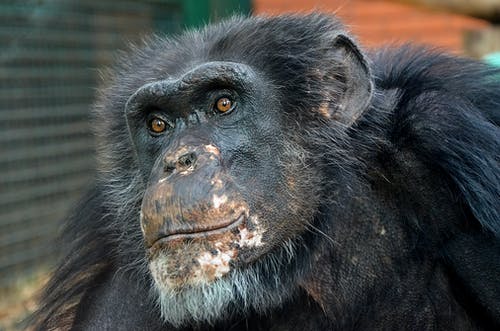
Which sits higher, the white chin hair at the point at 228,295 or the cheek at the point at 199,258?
the cheek at the point at 199,258

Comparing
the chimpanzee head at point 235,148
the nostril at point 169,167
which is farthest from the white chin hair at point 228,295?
the nostril at point 169,167

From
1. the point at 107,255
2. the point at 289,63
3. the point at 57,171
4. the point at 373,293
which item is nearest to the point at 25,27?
the point at 57,171

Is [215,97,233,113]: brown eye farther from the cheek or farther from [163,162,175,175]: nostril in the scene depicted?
the cheek

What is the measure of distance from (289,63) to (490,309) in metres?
1.12

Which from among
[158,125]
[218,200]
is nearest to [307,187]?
[218,200]

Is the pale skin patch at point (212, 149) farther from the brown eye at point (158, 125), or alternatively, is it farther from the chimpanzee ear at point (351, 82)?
the chimpanzee ear at point (351, 82)

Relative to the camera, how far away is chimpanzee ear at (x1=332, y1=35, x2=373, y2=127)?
3102 mm

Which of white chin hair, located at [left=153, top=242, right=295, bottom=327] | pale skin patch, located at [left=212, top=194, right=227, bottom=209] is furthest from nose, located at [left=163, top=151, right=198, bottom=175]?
white chin hair, located at [left=153, top=242, right=295, bottom=327]

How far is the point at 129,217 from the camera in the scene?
330 cm

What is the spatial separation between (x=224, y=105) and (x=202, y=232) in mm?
516

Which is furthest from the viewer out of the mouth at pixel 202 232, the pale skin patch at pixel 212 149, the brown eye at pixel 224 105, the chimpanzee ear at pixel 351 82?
the chimpanzee ear at pixel 351 82

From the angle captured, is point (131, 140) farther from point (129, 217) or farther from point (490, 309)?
point (490, 309)

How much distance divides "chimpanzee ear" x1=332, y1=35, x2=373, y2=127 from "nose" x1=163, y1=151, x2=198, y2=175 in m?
0.64

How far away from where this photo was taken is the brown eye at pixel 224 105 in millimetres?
2939
